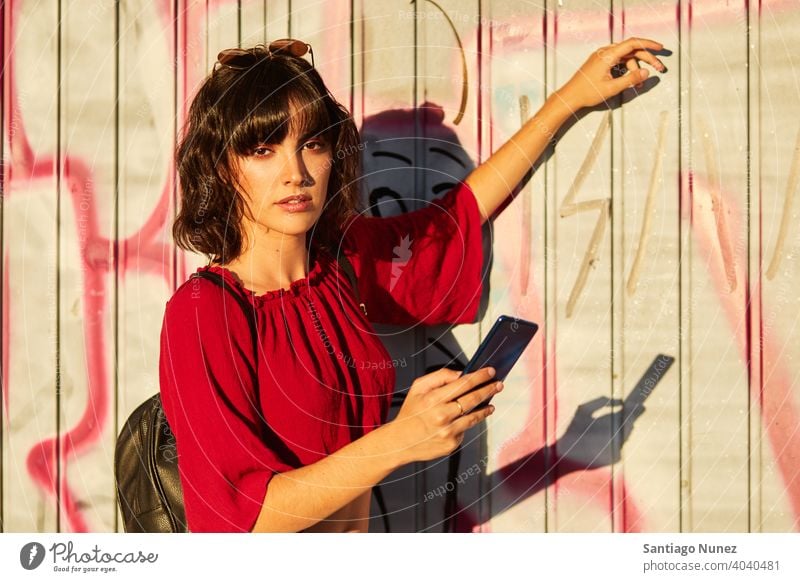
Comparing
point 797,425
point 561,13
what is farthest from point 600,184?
point 797,425

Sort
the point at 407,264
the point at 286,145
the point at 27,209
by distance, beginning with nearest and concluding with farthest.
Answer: the point at 286,145 < the point at 407,264 < the point at 27,209

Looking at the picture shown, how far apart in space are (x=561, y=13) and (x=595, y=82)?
109 millimetres

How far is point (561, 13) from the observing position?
53.8 inches

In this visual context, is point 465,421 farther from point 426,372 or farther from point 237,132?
point 237,132

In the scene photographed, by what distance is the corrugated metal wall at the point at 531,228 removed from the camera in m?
1.37

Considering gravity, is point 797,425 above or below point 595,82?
below

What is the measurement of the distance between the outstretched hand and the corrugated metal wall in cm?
3

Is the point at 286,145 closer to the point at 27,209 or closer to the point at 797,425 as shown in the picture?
the point at 27,209

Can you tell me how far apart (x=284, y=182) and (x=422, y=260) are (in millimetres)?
233

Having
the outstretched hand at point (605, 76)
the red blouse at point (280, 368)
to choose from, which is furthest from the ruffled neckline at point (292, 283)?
the outstretched hand at point (605, 76)

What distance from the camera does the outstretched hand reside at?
1.34 metres

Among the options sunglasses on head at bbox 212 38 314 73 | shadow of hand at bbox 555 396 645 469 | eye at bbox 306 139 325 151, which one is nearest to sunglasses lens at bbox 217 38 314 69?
sunglasses on head at bbox 212 38 314 73

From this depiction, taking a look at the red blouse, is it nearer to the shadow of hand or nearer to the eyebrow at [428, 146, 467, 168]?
the eyebrow at [428, 146, 467, 168]

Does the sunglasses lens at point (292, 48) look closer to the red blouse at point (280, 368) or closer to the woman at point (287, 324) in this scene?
the woman at point (287, 324)
